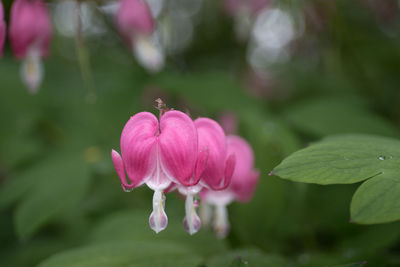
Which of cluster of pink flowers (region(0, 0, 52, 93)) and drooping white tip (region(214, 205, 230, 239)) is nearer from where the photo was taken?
drooping white tip (region(214, 205, 230, 239))

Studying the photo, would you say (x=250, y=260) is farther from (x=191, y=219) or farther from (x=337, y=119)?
(x=337, y=119)

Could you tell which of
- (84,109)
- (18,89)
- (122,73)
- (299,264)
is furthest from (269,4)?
(299,264)

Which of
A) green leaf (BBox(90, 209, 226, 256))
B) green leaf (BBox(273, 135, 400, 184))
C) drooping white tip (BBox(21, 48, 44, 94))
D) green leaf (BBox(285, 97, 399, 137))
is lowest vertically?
green leaf (BBox(90, 209, 226, 256))

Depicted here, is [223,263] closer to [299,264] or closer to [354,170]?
[299,264]

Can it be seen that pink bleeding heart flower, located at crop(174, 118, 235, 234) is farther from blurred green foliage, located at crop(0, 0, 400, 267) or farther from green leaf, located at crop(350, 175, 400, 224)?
green leaf, located at crop(350, 175, 400, 224)

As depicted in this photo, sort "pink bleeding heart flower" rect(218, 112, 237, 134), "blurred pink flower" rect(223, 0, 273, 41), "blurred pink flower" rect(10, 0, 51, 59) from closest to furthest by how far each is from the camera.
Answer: "blurred pink flower" rect(10, 0, 51, 59), "pink bleeding heart flower" rect(218, 112, 237, 134), "blurred pink flower" rect(223, 0, 273, 41)

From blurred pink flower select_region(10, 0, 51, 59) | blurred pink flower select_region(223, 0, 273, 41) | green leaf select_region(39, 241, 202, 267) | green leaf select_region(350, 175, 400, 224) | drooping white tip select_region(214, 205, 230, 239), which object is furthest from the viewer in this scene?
blurred pink flower select_region(223, 0, 273, 41)

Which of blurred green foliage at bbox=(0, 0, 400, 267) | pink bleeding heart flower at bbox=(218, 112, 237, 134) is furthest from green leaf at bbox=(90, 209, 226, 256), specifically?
pink bleeding heart flower at bbox=(218, 112, 237, 134)

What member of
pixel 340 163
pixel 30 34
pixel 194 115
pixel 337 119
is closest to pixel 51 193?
pixel 30 34
